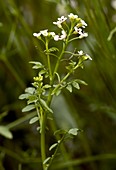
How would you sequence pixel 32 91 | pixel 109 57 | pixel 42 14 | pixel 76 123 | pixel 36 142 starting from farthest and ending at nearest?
1. pixel 42 14
2. pixel 36 142
3. pixel 76 123
4. pixel 109 57
5. pixel 32 91

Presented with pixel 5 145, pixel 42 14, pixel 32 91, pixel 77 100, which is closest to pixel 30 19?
pixel 42 14

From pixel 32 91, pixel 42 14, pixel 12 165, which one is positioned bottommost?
pixel 32 91

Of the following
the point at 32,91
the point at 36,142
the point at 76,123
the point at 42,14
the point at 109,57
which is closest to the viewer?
the point at 32,91

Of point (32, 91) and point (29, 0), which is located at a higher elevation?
point (29, 0)

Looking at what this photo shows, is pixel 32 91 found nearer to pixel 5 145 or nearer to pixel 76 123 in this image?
pixel 76 123

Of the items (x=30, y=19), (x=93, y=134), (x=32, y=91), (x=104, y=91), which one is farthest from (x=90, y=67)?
(x=32, y=91)

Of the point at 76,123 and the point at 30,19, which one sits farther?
the point at 30,19
